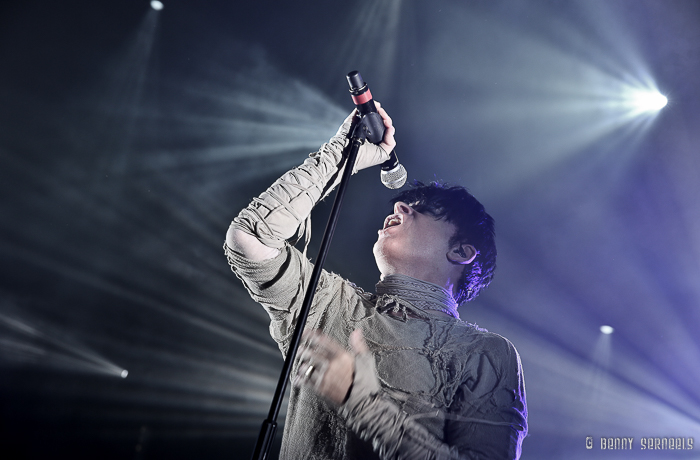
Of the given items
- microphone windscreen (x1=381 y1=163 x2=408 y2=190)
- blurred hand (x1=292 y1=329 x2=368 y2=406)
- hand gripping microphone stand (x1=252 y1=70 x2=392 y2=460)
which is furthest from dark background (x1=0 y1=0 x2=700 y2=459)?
blurred hand (x1=292 y1=329 x2=368 y2=406)

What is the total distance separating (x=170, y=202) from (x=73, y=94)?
1.23 m

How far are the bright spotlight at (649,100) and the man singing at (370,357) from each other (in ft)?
8.57

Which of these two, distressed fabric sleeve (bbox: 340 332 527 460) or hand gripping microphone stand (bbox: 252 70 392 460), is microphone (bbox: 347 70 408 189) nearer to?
hand gripping microphone stand (bbox: 252 70 392 460)

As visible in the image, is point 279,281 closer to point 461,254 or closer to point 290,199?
point 290,199

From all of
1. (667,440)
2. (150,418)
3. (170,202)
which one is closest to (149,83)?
(170,202)

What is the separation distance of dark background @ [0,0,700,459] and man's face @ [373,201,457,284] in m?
1.47

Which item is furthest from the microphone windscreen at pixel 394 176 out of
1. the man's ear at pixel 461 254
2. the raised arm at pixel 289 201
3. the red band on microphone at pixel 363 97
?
the man's ear at pixel 461 254

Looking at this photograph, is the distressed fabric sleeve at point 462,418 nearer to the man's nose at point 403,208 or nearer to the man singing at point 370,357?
the man singing at point 370,357

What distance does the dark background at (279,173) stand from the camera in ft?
10.6

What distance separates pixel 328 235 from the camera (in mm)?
1146

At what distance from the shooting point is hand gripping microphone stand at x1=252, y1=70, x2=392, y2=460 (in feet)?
3.05

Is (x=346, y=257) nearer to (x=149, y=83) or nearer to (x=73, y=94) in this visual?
(x=149, y=83)

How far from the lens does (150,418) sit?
13.5 ft

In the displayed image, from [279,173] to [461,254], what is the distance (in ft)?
7.49
